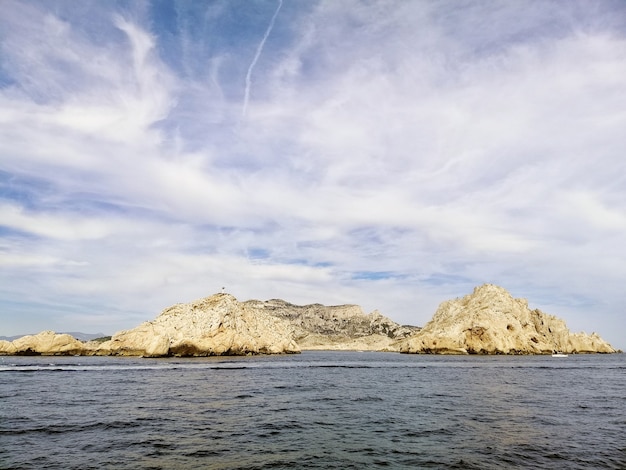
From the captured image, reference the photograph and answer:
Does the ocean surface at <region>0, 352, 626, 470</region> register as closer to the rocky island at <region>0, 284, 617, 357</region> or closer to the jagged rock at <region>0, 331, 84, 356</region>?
the rocky island at <region>0, 284, 617, 357</region>

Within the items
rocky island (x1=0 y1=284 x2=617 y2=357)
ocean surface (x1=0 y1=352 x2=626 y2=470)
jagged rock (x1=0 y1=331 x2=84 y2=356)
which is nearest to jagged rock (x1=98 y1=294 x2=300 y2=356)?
rocky island (x1=0 y1=284 x2=617 y2=357)

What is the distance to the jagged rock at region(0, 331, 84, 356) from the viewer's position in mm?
146375

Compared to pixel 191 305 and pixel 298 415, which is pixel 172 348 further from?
pixel 298 415

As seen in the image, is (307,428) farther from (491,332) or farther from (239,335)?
(491,332)

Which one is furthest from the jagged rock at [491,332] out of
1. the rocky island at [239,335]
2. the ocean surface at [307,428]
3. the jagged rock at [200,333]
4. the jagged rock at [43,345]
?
the jagged rock at [43,345]

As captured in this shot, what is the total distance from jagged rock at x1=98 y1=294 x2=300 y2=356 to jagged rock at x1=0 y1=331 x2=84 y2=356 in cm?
1352

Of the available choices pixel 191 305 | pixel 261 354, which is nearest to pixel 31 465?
pixel 191 305

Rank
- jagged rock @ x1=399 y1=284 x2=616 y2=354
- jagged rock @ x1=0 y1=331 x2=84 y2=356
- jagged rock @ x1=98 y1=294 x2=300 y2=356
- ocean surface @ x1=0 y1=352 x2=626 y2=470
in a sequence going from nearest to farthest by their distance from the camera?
1. ocean surface @ x1=0 y1=352 x2=626 y2=470
2. jagged rock @ x1=98 y1=294 x2=300 y2=356
3. jagged rock @ x1=0 y1=331 x2=84 y2=356
4. jagged rock @ x1=399 y1=284 x2=616 y2=354

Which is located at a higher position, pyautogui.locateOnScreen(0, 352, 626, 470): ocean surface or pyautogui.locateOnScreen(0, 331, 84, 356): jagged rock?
pyautogui.locateOnScreen(0, 331, 84, 356): jagged rock

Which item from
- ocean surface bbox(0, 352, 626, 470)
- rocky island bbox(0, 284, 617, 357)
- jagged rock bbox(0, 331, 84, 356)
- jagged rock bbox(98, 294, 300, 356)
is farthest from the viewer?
jagged rock bbox(0, 331, 84, 356)

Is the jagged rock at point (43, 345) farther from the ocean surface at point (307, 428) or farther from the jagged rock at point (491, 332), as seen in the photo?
the jagged rock at point (491, 332)

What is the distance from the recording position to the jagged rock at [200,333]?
126m

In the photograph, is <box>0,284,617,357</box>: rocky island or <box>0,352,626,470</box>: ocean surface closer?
<box>0,352,626,470</box>: ocean surface

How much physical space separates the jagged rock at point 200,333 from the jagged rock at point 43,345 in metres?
13.5
